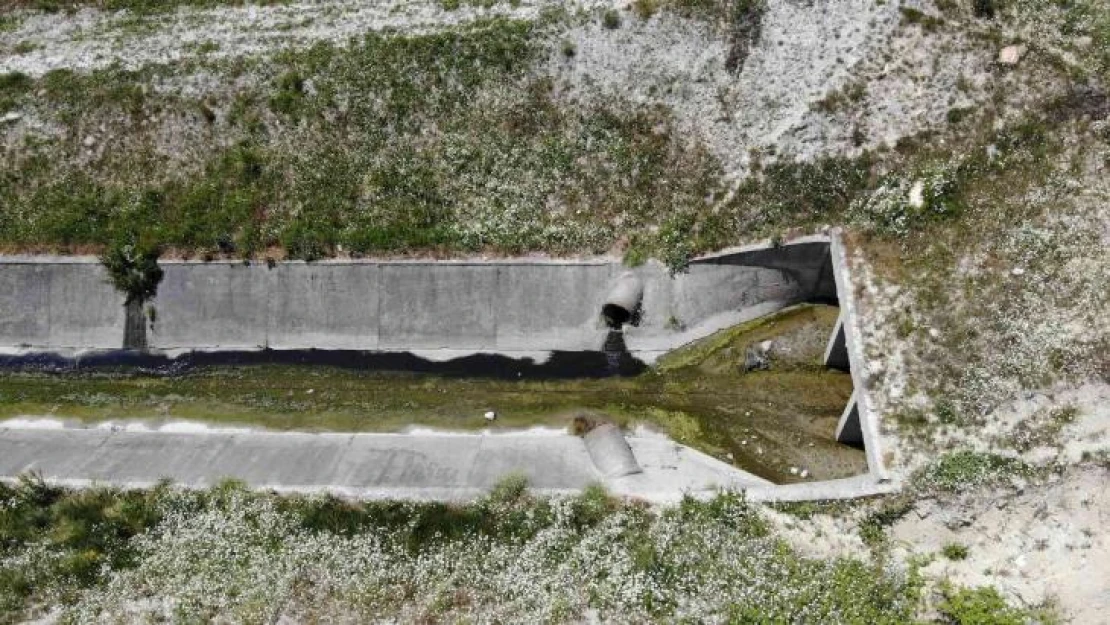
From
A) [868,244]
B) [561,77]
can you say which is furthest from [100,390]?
[868,244]

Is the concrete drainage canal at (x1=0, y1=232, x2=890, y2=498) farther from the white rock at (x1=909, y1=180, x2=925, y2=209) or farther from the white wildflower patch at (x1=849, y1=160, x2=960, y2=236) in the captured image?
the white rock at (x1=909, y1=180, x2=925, y2=209)

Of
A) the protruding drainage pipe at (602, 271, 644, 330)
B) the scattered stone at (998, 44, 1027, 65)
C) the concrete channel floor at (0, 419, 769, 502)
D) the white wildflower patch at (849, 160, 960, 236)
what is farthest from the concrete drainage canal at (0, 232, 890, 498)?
the scattered stone at (998, 44, 1027, 65)

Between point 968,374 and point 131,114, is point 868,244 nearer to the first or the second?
point 968,374

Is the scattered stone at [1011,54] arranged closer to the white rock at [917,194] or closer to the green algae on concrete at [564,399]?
the white rock at [917,194]

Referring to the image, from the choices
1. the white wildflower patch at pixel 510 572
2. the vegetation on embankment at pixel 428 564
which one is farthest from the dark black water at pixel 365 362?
the white wildflower patch at pixel 510 572

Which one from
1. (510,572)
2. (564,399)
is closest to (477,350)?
(564,399)
